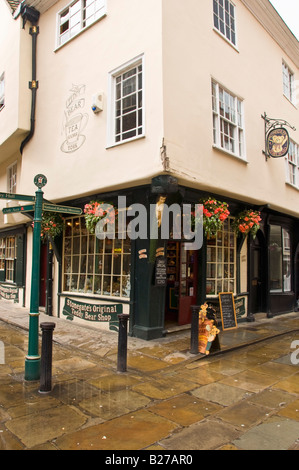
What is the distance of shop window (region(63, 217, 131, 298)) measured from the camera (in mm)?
8398

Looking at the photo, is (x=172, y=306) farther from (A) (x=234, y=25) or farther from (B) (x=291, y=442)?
(A) (x=234, y=25)

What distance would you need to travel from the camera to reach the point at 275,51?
11.7 metres

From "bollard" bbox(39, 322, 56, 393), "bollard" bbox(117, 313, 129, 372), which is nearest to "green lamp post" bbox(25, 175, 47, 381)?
"bollard" bbox(39, 322, 56, 393)

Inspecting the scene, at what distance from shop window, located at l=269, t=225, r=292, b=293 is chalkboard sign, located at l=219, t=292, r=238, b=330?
12.6 ft

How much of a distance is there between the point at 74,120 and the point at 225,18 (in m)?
5.06

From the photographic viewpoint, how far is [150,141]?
272 inches

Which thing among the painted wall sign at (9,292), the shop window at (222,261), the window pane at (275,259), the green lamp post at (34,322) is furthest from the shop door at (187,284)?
the painted wall sign at (9,292)

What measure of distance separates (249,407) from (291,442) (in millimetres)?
908

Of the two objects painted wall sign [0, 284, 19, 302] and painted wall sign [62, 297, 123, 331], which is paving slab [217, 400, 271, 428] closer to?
painted wall sign [62, 297, 123, 331]

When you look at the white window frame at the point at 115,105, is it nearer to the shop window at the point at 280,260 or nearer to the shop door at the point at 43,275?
the shop door at the point at 43,275

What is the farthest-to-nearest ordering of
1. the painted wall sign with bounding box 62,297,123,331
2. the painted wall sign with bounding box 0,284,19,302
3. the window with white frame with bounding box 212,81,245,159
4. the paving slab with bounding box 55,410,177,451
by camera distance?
the painted wall sign with bounding box 0,284,19,302 < the window with white frame with bounding box 212,81,245,159 < the painted wall sign with bounding box 62,297,123,331 < the paving slab with bounding box 55,410,177,451

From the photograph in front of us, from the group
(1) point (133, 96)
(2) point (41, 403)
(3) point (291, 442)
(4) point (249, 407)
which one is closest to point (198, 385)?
(4) point (249, 407)

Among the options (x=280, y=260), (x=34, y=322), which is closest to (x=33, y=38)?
(x=34, y=322)

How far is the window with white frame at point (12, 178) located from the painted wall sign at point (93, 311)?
5871 mm
